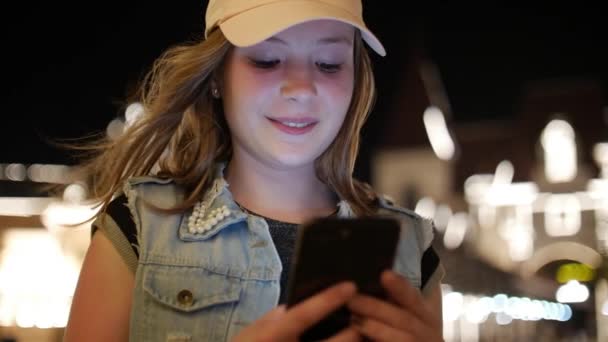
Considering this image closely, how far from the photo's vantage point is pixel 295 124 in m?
2.28

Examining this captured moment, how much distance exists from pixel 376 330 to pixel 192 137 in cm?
95

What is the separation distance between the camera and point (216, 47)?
7.88ft

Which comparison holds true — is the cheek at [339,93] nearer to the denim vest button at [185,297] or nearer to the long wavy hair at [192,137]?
the long wavy hair at [192,137]

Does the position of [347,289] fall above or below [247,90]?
below

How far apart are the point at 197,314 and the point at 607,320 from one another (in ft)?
116

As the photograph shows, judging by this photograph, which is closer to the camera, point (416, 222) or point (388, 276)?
point (388, 276)

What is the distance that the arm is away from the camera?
6.95ft

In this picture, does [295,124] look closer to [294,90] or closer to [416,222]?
[294,90]

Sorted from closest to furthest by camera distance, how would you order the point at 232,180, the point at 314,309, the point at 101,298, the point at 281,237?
the point at 314,309 < the point at 101,298 < the point at 281,237 < the point at 232,180

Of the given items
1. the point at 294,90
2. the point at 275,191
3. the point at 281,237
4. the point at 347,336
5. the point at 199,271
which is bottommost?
the point at 347,336

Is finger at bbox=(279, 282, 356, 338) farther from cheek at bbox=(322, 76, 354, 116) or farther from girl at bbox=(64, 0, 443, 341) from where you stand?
cheek at bbox=(322, 76, 354, 116)

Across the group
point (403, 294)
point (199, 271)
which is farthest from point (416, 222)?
point (403, 294)

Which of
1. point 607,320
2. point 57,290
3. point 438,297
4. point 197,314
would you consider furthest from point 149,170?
point 607,320

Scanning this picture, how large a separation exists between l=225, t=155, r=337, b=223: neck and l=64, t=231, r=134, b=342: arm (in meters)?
0.38
